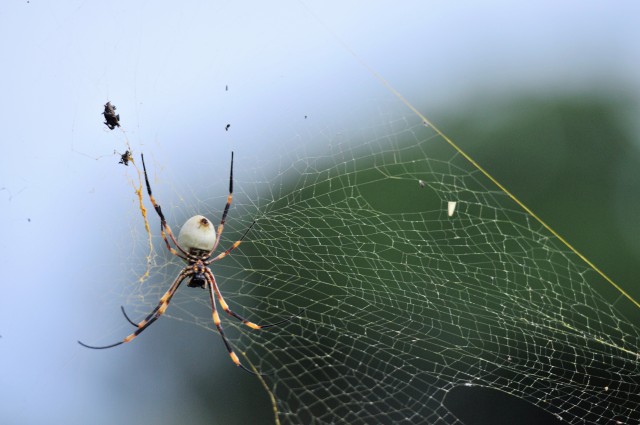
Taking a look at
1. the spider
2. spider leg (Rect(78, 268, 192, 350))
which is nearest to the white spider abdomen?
the spider

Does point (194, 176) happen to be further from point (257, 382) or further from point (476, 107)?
point (476, 107)

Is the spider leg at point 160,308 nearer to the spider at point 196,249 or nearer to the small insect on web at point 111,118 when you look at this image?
the spider at point 196,249

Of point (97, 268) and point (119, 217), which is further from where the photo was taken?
point (97, 268)

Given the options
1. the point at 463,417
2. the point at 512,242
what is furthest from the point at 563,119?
the point at 463,417

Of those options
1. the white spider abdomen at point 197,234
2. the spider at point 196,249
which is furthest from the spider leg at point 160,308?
the white spider abdomen at point 197,234

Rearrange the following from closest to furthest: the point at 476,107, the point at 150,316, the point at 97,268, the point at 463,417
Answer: the point at 150,316 < the point at 97,268 < the point at 463,417 < the point at 476,107

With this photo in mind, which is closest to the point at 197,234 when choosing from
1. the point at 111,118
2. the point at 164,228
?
the point at 164,228

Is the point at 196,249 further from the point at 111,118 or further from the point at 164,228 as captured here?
the point at 111,118

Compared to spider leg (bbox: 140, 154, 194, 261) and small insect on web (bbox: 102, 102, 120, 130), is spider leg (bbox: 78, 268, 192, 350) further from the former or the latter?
small insect on web (bbox: 102, 102, 120, 130)
